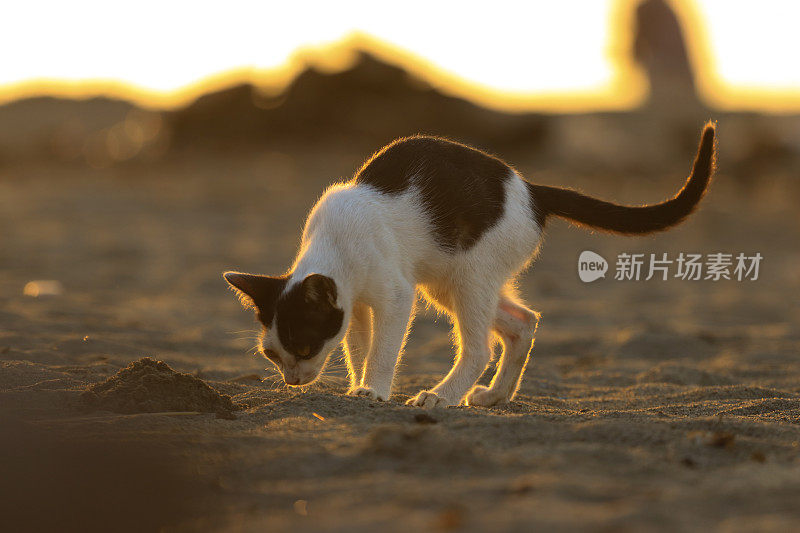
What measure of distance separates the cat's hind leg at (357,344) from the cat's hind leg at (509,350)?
61 cm

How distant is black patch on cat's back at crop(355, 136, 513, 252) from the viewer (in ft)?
14.3

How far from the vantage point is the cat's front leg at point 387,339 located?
4164 millimetres

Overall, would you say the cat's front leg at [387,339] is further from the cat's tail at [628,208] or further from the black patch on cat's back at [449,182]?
the cat's tail at [628,208]

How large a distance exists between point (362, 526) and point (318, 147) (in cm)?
1645

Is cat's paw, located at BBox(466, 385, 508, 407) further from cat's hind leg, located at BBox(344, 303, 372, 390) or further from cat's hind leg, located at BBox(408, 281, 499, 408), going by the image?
cat's hind leg, located at BBox(344, 303, 372, 390)

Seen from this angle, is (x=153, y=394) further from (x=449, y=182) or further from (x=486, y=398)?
(x=449, y=182)

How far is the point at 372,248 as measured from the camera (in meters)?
4.15

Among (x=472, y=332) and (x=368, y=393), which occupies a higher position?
(x=472, y=332)

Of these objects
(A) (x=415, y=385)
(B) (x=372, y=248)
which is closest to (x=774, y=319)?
(A) (x=415, y=385)

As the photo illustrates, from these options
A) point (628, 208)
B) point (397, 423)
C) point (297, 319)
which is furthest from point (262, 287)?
point (628, 208)

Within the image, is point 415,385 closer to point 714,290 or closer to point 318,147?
point 714,290

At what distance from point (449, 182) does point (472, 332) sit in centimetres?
79

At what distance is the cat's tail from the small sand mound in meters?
2.02

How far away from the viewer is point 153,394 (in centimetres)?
361
